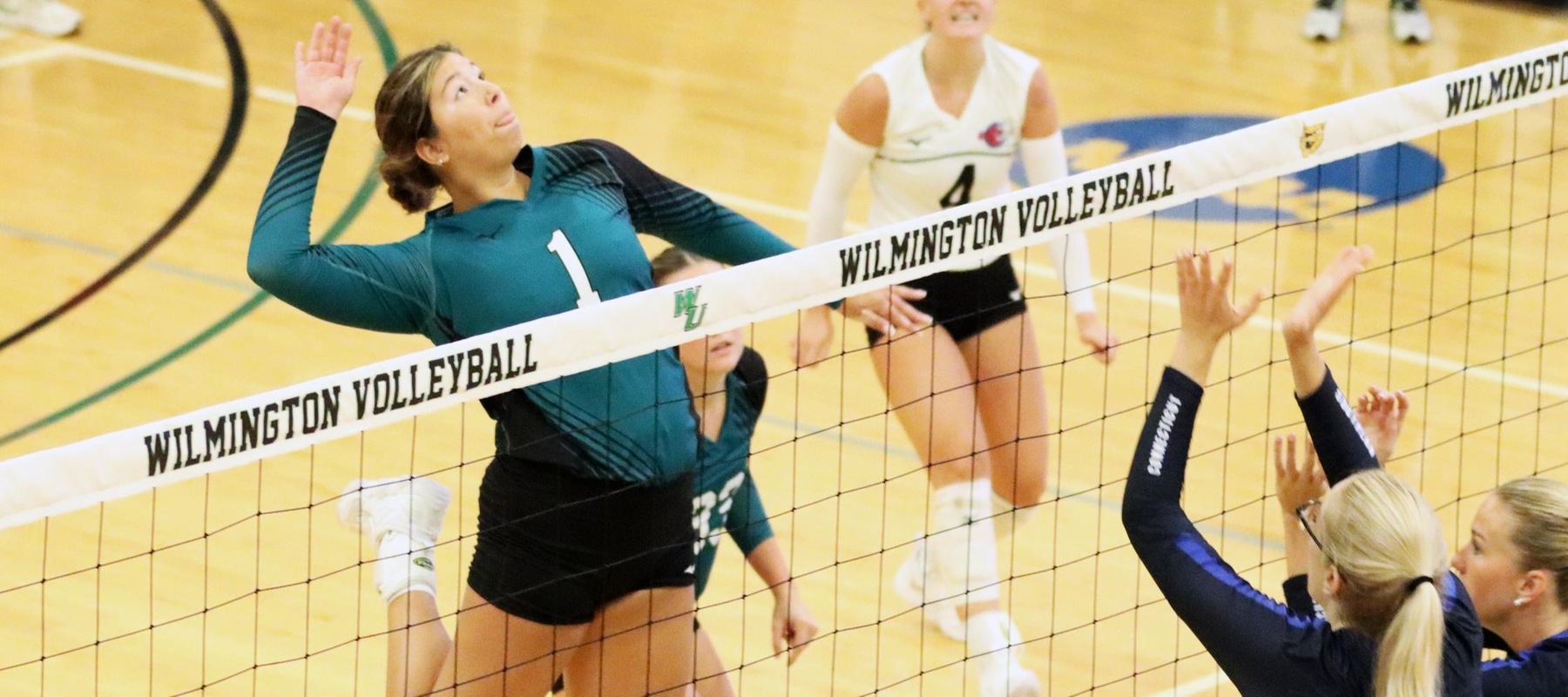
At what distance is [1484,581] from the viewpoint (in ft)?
11.7

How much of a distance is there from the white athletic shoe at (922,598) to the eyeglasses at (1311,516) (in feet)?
7.65

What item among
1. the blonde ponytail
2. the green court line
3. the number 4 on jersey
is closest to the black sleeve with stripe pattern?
the blonde ponytail

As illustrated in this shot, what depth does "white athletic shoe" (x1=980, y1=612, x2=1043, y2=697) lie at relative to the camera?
17.6 feet

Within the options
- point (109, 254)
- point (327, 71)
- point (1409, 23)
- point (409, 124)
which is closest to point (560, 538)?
point (409, 124)

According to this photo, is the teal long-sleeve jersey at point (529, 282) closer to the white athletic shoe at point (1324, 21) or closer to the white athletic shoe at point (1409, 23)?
the white athletic shoe at point (1324, 21)

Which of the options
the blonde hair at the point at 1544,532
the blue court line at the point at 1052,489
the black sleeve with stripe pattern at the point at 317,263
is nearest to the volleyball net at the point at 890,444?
the blue court line at the point at 1052,489

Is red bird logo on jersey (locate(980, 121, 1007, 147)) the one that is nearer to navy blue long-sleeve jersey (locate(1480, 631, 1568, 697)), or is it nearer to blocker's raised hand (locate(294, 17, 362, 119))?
blocker's raised hand (locate(294, 17, 362, 119))

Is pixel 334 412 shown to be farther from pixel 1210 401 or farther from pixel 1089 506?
pixel 1210 401

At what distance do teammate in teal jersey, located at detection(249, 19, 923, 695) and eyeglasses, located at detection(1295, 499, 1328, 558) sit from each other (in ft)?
3.79

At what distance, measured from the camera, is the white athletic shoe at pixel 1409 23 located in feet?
36.3

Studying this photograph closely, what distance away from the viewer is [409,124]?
3.82 metres

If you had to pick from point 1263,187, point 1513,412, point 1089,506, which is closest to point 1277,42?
point 1263,187

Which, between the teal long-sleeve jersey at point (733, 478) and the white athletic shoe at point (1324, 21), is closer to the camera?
the teal long-sleeve jersey at point (733, 478)

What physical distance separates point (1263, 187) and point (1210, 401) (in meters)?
2.05
